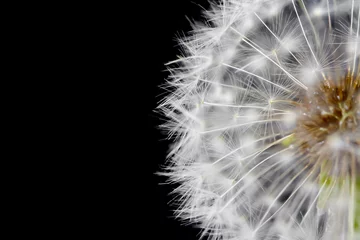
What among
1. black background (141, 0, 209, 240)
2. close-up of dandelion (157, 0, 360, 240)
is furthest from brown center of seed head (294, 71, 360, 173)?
black background (141, 0, 209, 240)

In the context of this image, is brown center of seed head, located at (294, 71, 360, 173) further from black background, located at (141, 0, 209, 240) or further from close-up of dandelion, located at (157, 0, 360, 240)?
black background, located at (141, 0, 209, 240)

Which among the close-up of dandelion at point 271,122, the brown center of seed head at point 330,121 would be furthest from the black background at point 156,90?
the brown center of seed head at point 330,121

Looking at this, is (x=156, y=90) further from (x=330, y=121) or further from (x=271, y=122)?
(x=330, y=121)

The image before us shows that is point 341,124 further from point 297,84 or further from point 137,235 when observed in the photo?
point 137,235

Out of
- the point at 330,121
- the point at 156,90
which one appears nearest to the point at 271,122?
the point at 330,121

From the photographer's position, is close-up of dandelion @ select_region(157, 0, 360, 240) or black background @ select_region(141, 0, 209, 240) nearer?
close-up of dandelion @ select_region(157, 0, 360, 240)

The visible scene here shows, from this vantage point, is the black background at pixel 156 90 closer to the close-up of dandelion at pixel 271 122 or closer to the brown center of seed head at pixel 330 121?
the close-up of dandelion at pixel 271 122

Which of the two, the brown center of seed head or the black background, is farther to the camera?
the black background
